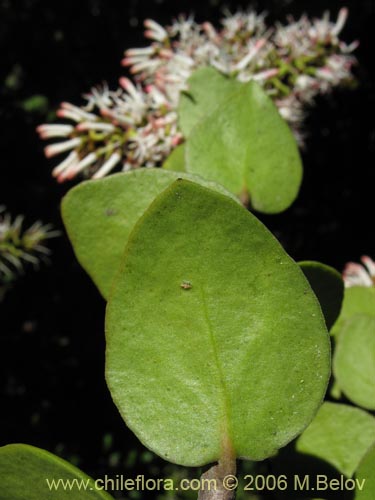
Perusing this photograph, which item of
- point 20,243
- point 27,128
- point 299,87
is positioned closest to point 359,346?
point 299,87

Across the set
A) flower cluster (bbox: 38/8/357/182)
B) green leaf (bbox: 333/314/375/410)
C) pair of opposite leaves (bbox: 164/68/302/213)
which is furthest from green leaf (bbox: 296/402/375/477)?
flower cluster (bbox: 38/8/357/182)

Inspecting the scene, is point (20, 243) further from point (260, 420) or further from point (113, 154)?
point (260, 420)

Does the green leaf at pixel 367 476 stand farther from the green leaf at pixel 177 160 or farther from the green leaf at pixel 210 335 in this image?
the green leaf at pixel 177 160

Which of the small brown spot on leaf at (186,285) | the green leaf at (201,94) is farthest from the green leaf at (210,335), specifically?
the green leaf at (201,94)

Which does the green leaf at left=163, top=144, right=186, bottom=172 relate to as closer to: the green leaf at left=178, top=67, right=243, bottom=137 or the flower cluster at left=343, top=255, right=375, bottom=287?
the green leaf at left=178, top=67, right=243, bottom=137

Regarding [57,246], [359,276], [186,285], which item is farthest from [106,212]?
[57,246]

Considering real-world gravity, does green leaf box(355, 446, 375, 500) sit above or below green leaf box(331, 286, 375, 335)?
above
